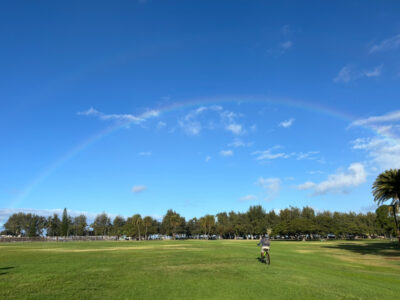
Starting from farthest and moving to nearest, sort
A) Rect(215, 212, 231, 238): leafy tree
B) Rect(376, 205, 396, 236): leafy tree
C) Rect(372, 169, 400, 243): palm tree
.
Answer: Rect(215, 212, 231, 238): leafy tree, Rect(376, 205, 396, 236): leafy tree, Rect(372, 169, 400, 243): palm tree

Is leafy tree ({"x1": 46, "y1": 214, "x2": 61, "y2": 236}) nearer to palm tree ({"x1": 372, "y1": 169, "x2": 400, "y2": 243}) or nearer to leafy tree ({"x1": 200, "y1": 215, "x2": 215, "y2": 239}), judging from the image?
leafy tree ({"x1": 200, "y1": 215, "x2": 215, "y2": 239})

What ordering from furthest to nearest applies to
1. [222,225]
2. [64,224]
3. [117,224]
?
[117,224] → [222,225] → [64,224]

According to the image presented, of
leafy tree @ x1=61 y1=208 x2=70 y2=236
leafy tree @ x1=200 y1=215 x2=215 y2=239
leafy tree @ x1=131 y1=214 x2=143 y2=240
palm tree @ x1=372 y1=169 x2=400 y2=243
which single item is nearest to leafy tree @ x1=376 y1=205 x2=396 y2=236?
palm tree @ x1=372 y1=169 x2=400 y2=243

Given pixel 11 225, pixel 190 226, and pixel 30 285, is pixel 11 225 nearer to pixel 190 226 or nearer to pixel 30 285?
pixel 190 226

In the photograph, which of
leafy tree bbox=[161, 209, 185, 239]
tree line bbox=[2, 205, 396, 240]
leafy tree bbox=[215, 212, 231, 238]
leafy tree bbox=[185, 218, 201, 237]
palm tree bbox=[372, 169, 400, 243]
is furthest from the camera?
leafy tree bbox=[185, 218, 201, 237]

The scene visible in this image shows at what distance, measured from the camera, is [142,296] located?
1031 centimetres

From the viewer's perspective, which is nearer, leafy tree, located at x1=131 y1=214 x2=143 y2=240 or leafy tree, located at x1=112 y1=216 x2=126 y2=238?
leafy tree, located at x1=131 y1=214 x2=143 y2=240

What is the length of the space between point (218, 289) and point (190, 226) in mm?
178100

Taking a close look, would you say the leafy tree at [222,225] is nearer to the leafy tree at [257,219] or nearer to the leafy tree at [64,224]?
the leafy tree at [257,219]

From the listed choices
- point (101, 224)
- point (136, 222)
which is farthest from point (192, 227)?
point (101, 224)

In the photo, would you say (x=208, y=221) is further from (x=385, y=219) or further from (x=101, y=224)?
(x=385, y=219)

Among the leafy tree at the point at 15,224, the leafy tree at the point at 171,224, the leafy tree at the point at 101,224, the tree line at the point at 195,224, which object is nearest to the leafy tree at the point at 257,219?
the tree line at the point at 195,224

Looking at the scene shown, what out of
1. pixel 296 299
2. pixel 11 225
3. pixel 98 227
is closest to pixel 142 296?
pixel 296 299

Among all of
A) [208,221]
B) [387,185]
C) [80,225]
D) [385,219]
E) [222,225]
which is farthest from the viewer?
[80,225]
